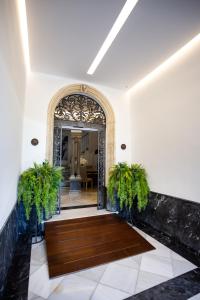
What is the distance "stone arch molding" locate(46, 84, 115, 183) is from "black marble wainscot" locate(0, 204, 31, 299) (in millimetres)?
1342

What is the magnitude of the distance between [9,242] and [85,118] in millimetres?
2947

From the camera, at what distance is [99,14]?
2062mm

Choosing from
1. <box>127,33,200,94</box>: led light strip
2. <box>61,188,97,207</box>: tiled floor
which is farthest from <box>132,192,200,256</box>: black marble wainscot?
<box>127,33,200,94</box>: led light strip

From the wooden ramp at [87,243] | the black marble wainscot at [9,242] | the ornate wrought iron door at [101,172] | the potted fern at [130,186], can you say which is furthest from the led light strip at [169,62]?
the black marble wainscot at [9,242]

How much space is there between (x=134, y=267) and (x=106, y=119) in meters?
3.18

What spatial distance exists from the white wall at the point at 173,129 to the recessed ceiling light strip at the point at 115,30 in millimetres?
1266

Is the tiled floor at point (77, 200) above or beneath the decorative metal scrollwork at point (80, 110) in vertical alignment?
beneath

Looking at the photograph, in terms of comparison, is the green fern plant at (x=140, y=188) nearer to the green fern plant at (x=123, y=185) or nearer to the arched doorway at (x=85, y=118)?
the green fern plant at (x=123, y=185)

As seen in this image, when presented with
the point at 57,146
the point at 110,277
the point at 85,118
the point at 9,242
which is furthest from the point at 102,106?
the point at 110,277

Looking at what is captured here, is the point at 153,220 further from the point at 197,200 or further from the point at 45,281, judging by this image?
the point at 45,281

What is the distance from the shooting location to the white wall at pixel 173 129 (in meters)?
2.44

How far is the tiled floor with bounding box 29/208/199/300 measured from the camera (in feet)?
5.11

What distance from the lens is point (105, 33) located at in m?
2.37

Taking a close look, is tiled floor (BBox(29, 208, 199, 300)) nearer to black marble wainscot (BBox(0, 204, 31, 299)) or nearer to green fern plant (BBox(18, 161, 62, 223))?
black marble wainscot (BBox(0, 204, 31, 299))
